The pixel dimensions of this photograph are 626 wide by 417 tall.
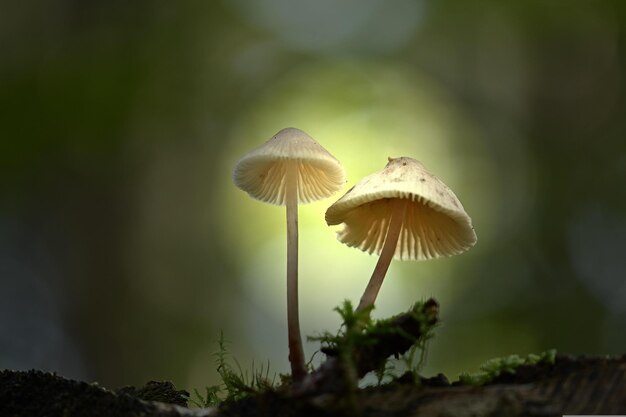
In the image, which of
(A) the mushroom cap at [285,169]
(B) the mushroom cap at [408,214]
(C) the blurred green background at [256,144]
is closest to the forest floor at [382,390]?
(B) the mushroom cap at [408,214]

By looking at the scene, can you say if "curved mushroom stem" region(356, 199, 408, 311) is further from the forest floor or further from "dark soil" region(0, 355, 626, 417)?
"dark soil" region(0, 355, 626, 417)

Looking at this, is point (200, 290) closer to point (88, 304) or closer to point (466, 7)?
point (88, 304)

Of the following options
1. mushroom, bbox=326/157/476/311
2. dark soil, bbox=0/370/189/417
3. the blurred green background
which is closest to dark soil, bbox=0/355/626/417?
dark soil, bbox=0/370/189/417

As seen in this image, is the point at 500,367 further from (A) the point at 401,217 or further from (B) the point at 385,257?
(A) the point at 401,217

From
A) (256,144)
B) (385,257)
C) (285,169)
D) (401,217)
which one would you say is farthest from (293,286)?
(256,144)

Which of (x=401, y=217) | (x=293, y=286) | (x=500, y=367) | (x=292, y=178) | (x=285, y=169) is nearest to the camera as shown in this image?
(x=500, y=367)
